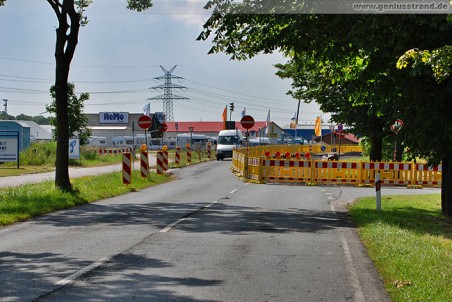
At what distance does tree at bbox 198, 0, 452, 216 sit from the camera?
11.7 m

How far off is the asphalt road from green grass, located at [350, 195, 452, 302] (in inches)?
10.3

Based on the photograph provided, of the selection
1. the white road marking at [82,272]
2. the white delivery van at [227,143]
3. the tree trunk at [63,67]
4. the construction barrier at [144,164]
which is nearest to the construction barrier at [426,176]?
the construction barrier at [144,164]

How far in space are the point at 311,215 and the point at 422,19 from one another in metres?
5.62

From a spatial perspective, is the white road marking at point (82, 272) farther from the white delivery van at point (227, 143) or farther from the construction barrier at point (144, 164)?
the white delivery van at point (227, 143)

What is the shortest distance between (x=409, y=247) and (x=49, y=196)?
36.1ft

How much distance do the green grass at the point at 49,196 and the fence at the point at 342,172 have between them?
5.67 metres

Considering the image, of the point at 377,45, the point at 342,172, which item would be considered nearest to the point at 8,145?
the point at 342,172

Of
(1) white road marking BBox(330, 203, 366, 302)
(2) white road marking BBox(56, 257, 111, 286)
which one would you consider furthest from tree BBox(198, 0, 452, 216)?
(2) white road marking BBox(56, 257, 111, 286)

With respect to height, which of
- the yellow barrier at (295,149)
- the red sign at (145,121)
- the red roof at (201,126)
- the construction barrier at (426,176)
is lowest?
the construction barrier at (426,176)

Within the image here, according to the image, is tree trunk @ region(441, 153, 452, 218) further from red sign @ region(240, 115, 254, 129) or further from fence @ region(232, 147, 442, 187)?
red sign @ region(240, 115, 254, 129)

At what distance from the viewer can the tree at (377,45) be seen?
38.5 feet

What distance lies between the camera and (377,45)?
11734 mm

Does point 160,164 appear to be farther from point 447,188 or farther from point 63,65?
point 447,188

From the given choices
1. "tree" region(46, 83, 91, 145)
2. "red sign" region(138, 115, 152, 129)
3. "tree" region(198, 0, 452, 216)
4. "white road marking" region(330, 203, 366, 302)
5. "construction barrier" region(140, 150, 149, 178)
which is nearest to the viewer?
"white road marking" region(330, 203, 366, 302)
